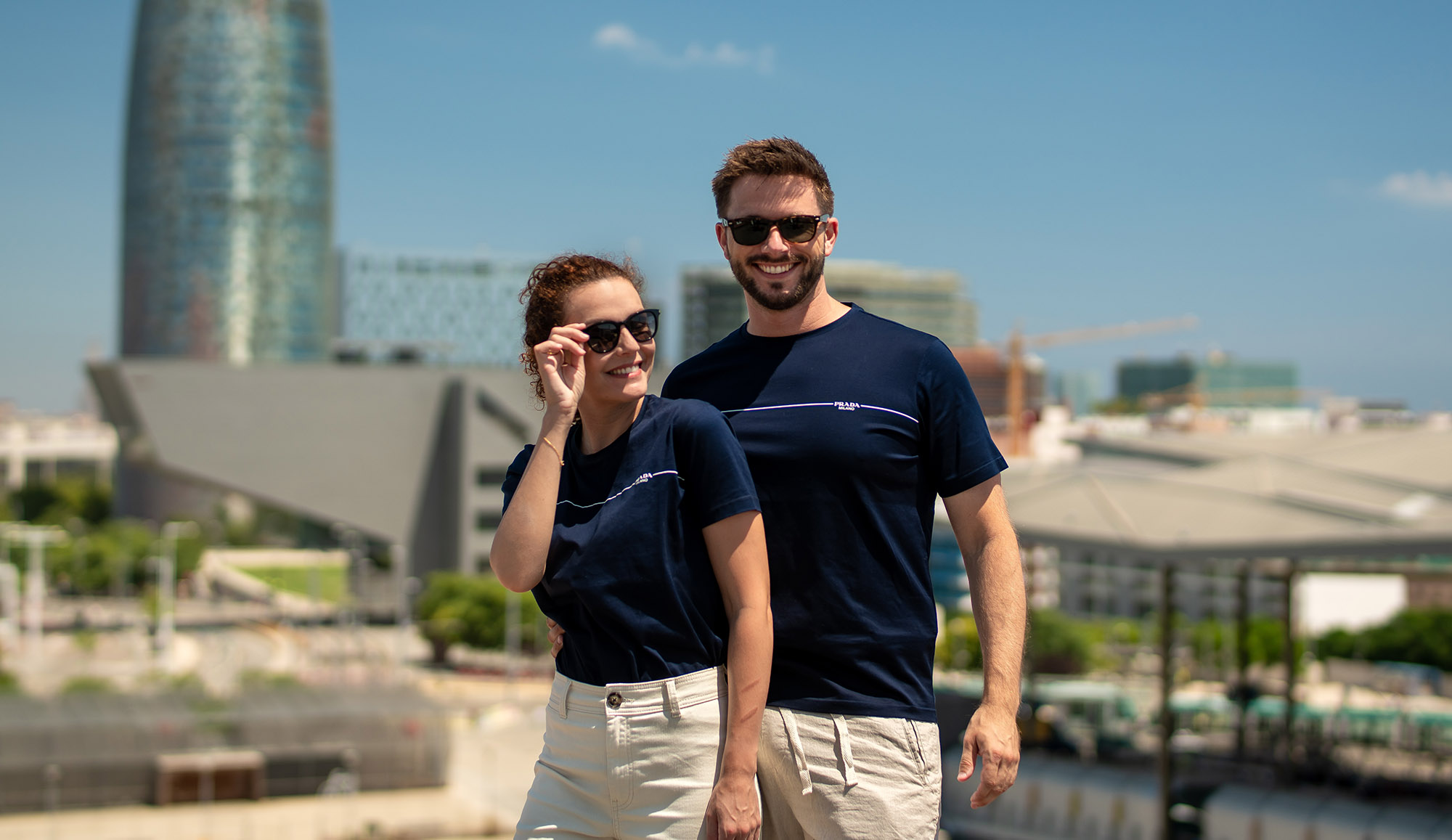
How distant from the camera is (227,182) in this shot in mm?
111625

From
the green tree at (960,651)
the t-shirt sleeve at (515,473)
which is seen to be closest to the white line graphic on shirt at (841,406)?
→ the t-shirt sleeve at (515,473)

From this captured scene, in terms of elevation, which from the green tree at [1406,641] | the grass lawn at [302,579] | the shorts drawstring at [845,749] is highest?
the shorts drawstring at [845,749]

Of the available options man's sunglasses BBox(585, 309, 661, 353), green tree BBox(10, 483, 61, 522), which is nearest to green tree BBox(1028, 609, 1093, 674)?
man's sunglasses BBox(585, 309, 661, 353)

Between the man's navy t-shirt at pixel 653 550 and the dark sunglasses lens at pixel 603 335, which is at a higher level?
the dark sunglasses lens at pixel 603 335

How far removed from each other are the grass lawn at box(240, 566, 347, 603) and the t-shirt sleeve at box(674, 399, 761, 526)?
68892mm

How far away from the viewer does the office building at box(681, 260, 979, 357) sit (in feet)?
470

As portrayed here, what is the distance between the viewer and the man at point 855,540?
3006mm

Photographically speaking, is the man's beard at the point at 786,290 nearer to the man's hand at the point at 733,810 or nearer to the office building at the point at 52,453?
the man's hand at the point at 733,810

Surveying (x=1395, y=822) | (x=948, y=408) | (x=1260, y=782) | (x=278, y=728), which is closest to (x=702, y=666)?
(x=948, y=408)

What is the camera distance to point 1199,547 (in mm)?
22078

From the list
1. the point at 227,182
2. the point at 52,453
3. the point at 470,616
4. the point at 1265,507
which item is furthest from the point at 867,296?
the point at 1265,507

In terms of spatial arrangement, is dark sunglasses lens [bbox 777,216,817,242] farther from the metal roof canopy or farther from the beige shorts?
the metal roof canopy

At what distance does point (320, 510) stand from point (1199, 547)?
47.6 meters

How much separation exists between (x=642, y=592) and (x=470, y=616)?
48.3 m
